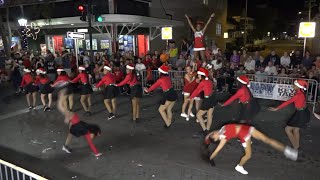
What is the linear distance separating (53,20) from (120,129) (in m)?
12.5

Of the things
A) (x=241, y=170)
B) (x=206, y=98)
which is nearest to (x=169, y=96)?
(x=206, y=98)

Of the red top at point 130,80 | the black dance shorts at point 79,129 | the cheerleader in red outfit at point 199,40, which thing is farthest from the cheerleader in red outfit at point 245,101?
the cheerleader in red outfit at point 199,40

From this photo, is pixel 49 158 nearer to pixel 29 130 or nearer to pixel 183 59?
pixel 29 130

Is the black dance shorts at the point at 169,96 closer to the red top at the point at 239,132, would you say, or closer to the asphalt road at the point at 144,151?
the asphalt road at the point at 144,151

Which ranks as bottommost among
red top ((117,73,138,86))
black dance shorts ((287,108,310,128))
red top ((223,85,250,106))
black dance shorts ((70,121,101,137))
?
black dance shorts ((70,121,101,137))

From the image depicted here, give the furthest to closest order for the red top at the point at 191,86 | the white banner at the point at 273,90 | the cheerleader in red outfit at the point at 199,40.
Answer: the cheerleader in red outfit at the point at 199,40 < the white banner at the point at 273,90 < the red top at the point at 191,86

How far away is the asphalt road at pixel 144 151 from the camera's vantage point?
→ 6.22 metres

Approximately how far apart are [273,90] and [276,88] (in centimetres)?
14

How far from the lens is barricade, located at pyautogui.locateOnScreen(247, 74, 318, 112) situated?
436 inches

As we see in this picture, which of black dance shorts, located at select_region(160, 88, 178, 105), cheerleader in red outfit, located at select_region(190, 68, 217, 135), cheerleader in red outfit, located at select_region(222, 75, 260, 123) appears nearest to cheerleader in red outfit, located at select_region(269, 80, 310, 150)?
cheerleader in red outfit, located at select_region(222, 75, 260, 123)

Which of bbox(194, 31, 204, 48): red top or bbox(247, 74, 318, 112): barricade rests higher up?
bbox(194, 31, 204, 48): red top

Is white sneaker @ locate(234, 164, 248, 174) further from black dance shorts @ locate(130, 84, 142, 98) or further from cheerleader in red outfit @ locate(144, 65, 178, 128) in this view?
black dance shorts @ locate(130, 84, 142, 98)

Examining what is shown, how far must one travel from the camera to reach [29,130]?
919 cm

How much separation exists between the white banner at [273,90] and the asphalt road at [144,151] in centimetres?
87
